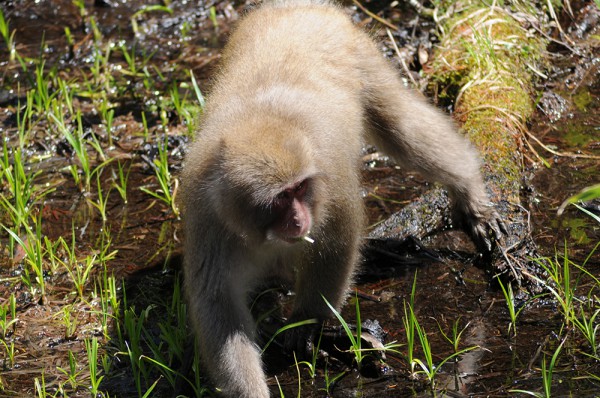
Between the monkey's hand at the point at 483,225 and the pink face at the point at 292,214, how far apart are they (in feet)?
6.14

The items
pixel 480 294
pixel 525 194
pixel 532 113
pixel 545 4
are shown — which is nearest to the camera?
pixel 480 294

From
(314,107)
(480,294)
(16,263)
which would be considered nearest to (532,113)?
(480,294)

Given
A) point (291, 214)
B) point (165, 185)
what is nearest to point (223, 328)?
point (291, 214)

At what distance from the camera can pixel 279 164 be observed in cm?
466

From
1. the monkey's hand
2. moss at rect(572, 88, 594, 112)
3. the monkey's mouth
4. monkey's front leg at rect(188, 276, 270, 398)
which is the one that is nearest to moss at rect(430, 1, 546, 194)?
the monkey's hand

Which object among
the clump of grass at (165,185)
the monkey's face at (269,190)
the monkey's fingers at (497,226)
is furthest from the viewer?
the clump of grass at (165,185)

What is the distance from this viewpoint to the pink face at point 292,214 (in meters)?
4.85

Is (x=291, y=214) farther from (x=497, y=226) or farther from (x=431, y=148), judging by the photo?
(x=497, y=226)

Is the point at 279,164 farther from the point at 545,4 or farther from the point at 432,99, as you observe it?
the point at 545,4

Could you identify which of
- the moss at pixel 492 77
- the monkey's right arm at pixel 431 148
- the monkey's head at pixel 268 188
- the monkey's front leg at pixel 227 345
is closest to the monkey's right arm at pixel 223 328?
the monkey's front leg at pixel 227 345

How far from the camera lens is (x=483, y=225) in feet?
20.9

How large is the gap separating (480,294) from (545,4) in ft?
14.5

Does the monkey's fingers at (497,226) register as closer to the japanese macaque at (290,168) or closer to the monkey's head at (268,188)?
the japanese macaque at (290,168)

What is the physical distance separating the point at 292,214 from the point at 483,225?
80.4 inches
